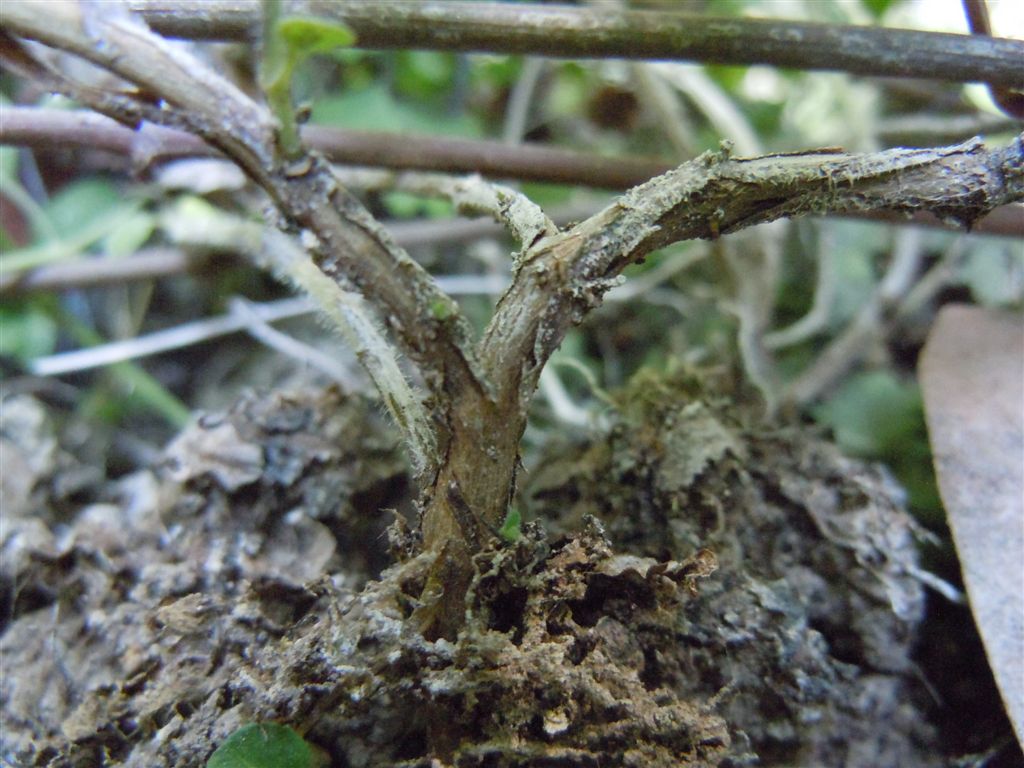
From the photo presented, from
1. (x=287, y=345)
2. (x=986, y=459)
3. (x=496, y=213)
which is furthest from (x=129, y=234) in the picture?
(x=986, y=459)

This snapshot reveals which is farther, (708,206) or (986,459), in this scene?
(986,459)

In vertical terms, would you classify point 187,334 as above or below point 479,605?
above

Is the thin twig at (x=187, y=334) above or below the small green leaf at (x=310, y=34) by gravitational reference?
above

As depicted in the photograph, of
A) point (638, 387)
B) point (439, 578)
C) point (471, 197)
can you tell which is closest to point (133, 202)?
point (471, 197)

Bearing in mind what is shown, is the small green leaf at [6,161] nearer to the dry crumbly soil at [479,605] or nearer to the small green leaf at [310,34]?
the dry crumbly soil at [479,605]

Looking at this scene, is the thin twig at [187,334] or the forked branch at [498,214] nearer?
the forked branch at [498,214]

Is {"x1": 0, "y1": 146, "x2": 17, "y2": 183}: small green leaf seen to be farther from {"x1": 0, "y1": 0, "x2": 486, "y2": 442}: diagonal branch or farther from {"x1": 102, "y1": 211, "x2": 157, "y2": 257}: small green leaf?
{"x1": 0, "y1": 0, "x2": 486, "y2": 442}: diagonal branch

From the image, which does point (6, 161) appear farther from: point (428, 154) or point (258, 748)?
point (258, 748)

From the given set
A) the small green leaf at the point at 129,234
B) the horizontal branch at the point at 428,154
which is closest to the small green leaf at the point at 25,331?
the small green leaf at the point at 129,234
